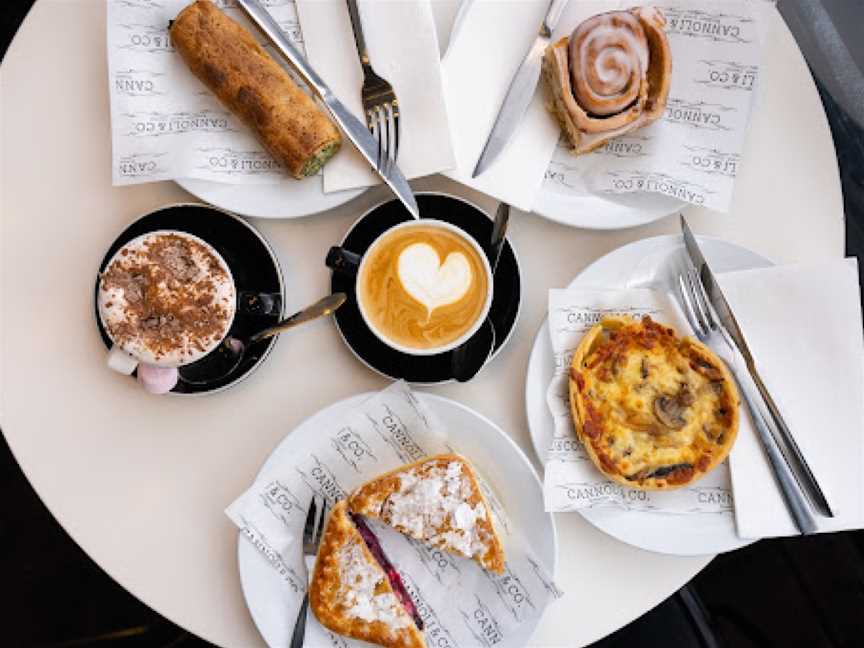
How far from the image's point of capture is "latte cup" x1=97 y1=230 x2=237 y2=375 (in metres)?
1.38

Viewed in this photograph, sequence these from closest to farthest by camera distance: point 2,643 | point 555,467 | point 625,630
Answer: point 555,467 → point 625,630 → point 2,643

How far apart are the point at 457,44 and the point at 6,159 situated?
0.82 metres

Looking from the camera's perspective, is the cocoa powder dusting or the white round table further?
the white round table

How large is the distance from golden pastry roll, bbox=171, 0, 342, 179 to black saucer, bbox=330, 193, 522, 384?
0.50 ft

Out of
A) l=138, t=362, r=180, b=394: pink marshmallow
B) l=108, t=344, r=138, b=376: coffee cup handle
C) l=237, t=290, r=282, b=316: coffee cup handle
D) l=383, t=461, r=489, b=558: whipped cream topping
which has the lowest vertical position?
l=383, t=461, r=489, b=558: whipped cream topping

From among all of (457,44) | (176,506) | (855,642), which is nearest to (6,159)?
(176,506)

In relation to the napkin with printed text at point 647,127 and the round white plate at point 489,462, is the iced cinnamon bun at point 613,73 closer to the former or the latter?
Result: the napkin with printed text at point 647,127

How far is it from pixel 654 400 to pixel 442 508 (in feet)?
1.32

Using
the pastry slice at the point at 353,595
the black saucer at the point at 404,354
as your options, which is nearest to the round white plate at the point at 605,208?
the black saucer at the point at 404,354

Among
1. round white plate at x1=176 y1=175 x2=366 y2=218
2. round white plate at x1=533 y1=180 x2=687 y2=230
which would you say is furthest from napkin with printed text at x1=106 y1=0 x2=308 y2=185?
round white plate at x1=533 y1=180 x2=687 y2=230

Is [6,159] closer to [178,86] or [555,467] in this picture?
[178,86]

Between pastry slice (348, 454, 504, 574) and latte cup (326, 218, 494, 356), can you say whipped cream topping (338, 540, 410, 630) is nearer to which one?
pastry slice (348, 454, 504, 574)

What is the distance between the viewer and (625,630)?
1.92 meters

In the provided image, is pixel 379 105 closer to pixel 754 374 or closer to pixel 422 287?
pixel 422 287
